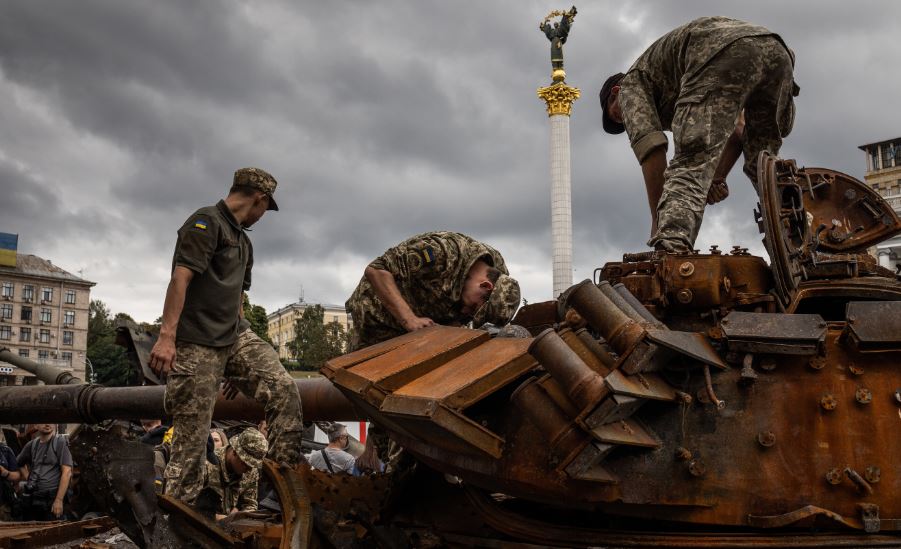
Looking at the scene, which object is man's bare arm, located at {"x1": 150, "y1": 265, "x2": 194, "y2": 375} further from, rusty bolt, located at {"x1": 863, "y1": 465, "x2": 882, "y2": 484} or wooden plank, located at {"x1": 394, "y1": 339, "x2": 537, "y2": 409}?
rusty bolt, located at {"x1": 863, "y1": 465, "x2": 882, "y2": 484}

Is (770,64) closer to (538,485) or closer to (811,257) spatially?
(811,257)

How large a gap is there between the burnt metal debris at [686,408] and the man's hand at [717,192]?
65.6 inches

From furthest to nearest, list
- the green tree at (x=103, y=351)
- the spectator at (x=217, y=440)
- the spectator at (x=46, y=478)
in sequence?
the green tree at (x=103, y=351)
the spectator at (x=46, y=478)
the spectator at (x=217, y=440)

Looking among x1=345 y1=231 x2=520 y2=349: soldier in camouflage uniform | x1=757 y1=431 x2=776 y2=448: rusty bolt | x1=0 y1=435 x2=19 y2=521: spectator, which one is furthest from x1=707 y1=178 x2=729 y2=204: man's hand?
x1=0 y1=435 x2=19 y2=521: spectator

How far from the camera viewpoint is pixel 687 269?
144 inches

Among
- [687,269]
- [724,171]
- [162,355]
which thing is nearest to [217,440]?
[162,355]

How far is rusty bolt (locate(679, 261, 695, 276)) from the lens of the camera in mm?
3656

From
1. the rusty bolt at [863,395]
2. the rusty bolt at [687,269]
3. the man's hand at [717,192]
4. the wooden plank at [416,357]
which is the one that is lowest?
the rusty bolt at [863,395]

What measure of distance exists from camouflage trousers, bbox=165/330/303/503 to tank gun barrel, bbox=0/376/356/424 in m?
1.05

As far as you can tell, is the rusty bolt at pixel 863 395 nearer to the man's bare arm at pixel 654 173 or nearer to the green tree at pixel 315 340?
the man's bare arm at pixel 654 173

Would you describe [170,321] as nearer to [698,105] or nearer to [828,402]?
[698,105]

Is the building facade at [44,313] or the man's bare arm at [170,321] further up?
the building facade at [44,313]

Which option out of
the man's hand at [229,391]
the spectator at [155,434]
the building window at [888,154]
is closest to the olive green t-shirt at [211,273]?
the man's hand at [229,391]

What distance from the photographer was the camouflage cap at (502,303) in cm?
491
